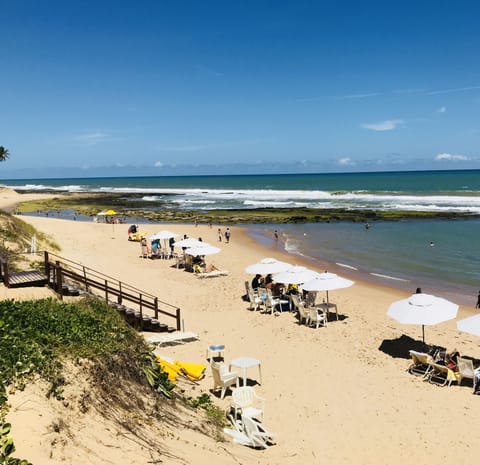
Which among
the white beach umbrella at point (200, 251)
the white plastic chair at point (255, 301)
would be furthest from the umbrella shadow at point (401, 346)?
the white beach umbrella at point (200, 251)

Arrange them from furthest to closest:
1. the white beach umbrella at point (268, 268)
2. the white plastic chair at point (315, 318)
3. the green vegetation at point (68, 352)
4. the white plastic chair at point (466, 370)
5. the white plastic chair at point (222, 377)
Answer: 1. the white beach umbrella at point (268, 268)
2. the white plastic chair at point (315, 318)
3. the white plastic chair at point (466, 370)
4. the white plastic chair at point (222, 377)
5. the green vegetation at point (68, 352)

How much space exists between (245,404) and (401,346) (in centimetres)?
604

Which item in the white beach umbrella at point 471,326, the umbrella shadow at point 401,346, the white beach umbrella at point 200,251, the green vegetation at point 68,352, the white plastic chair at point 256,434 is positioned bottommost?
the umbrella shadow at point 401,346

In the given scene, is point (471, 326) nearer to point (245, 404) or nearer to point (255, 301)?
point (245, 404)

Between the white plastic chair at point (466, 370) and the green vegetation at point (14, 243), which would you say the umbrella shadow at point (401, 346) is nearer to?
the white plastic chair at point (466, 370)

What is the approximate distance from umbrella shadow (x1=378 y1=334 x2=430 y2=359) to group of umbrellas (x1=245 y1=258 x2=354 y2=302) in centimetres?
233

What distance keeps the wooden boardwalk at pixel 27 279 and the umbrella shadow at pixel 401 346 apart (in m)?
9.07

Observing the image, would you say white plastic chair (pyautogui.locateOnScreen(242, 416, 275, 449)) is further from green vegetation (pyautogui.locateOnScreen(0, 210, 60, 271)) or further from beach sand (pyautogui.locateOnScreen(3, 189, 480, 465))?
green vegetation (pyautogui.locateOnScreen(0, 210, 60, 271))

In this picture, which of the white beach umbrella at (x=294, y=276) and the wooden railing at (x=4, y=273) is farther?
the white beach umbrella at (x=294, y=276)

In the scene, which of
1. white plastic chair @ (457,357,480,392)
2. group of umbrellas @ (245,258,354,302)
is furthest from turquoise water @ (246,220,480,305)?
white plastic chair @ (457,357,480,392)

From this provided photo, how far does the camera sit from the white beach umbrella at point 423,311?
1109 cm

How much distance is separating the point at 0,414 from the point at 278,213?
4712 centimetres

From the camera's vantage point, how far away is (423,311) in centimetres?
1132

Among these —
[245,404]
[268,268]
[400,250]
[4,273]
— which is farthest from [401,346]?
[400,250]
